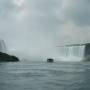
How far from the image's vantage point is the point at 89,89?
48.9 metres

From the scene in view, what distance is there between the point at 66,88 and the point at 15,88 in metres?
10.6

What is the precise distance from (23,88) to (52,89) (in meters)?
6.05

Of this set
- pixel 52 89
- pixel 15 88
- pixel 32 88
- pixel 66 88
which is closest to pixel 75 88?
pixel 66 88

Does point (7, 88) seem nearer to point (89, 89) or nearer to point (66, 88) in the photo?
point (66, 88)

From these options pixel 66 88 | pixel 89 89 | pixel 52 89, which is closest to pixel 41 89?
pixel 52 89

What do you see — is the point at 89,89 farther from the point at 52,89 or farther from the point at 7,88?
the point at 7,88

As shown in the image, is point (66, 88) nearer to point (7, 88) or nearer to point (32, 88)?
point (32, 88)

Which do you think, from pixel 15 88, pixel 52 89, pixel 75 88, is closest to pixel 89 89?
pixel 75 88

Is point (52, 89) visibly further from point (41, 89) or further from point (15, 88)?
point (15, 88)

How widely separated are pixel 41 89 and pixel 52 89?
7.45 feet

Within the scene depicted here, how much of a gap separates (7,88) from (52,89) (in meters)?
9.36

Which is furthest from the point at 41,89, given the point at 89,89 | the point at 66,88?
the point at 89,89

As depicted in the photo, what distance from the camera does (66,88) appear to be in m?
49.7

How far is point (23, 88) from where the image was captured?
49375 mm
